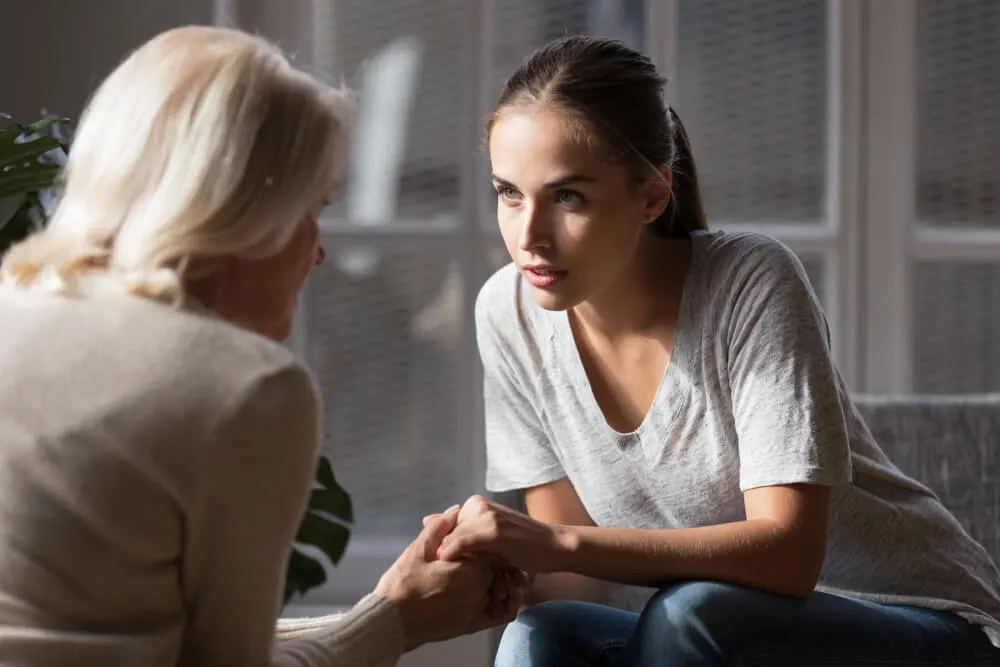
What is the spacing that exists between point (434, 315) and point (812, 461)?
4.75 ft

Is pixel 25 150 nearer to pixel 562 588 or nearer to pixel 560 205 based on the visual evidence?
pixel 560 205

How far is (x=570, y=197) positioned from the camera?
5.11 feet

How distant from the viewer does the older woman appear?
97 centimetres

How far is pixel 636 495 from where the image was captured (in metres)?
1.68

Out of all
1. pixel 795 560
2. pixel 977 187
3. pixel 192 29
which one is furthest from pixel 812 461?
pixel 977 187

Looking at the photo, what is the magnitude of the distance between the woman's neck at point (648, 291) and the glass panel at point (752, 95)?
113 centimetres

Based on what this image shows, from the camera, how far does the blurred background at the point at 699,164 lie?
9.02 ft

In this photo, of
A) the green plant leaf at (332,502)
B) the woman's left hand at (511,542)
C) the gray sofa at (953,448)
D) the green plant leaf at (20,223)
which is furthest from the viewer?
the green plant leaf at (332,502)

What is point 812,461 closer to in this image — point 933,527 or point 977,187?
point 933,527

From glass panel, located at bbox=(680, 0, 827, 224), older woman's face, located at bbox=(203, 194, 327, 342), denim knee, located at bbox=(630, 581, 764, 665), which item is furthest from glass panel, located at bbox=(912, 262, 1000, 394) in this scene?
older woman's face, located at bbox=(203, 194, 327, 342)

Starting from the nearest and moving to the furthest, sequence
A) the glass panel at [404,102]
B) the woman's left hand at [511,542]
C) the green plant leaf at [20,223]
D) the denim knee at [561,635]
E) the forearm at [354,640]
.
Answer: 1. the forearm at [354,640]
2. the woman's left hand at [511,542]
3. the denim knee at [561,635]
4. the green plant leaf at [20,223]
5. the glass panel at [404,102]

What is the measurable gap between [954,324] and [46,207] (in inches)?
78.9

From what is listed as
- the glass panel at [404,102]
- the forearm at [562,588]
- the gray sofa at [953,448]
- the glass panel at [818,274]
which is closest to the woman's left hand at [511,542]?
the forearm at [562,588]

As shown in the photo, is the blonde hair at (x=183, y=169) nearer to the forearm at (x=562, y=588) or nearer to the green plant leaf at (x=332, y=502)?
the forearm at (x=562, y=588)
